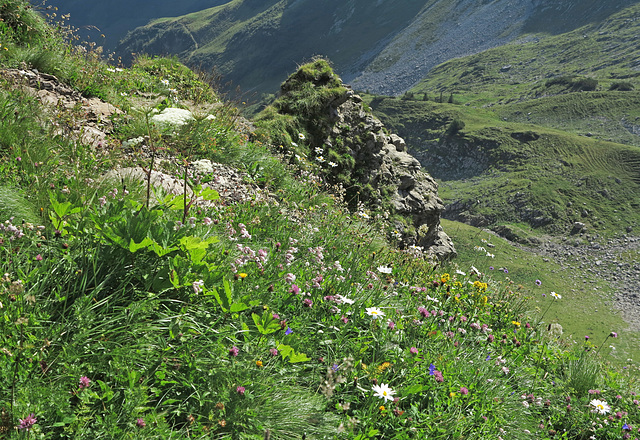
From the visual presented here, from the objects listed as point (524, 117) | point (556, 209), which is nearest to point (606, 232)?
point (556, 209)

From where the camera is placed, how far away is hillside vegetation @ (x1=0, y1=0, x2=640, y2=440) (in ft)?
7.23

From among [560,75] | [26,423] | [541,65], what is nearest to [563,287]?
[26,423]

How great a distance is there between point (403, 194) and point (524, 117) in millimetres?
136226

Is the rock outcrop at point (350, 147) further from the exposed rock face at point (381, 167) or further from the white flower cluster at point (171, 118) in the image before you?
the white flower cluster at point (171, 118)

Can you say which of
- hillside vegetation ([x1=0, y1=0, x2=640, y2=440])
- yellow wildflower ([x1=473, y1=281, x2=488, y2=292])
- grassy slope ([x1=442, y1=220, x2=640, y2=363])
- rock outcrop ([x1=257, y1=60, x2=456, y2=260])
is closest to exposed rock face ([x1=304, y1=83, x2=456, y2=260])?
rock outcrop ([x1=257, y1=60, x2=456, y2=260])

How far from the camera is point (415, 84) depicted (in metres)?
195

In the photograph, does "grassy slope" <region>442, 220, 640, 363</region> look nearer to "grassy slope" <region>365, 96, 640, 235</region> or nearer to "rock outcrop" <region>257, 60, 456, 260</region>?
"grassy slope" <region>365, 96, 640, 235</region>

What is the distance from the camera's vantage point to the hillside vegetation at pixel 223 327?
2205 mm

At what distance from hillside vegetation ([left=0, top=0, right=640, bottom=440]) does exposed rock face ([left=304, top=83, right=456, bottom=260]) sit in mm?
6846

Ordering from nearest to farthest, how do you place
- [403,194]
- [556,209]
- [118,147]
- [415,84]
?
[118,147] → [403,194] → [556,209] → [415,84]

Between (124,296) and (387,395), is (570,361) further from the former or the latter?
(124,296)

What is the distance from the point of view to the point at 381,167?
539 inches

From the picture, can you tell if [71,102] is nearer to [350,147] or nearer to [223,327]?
[223,327]

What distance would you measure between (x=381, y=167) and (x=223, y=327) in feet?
38.6
